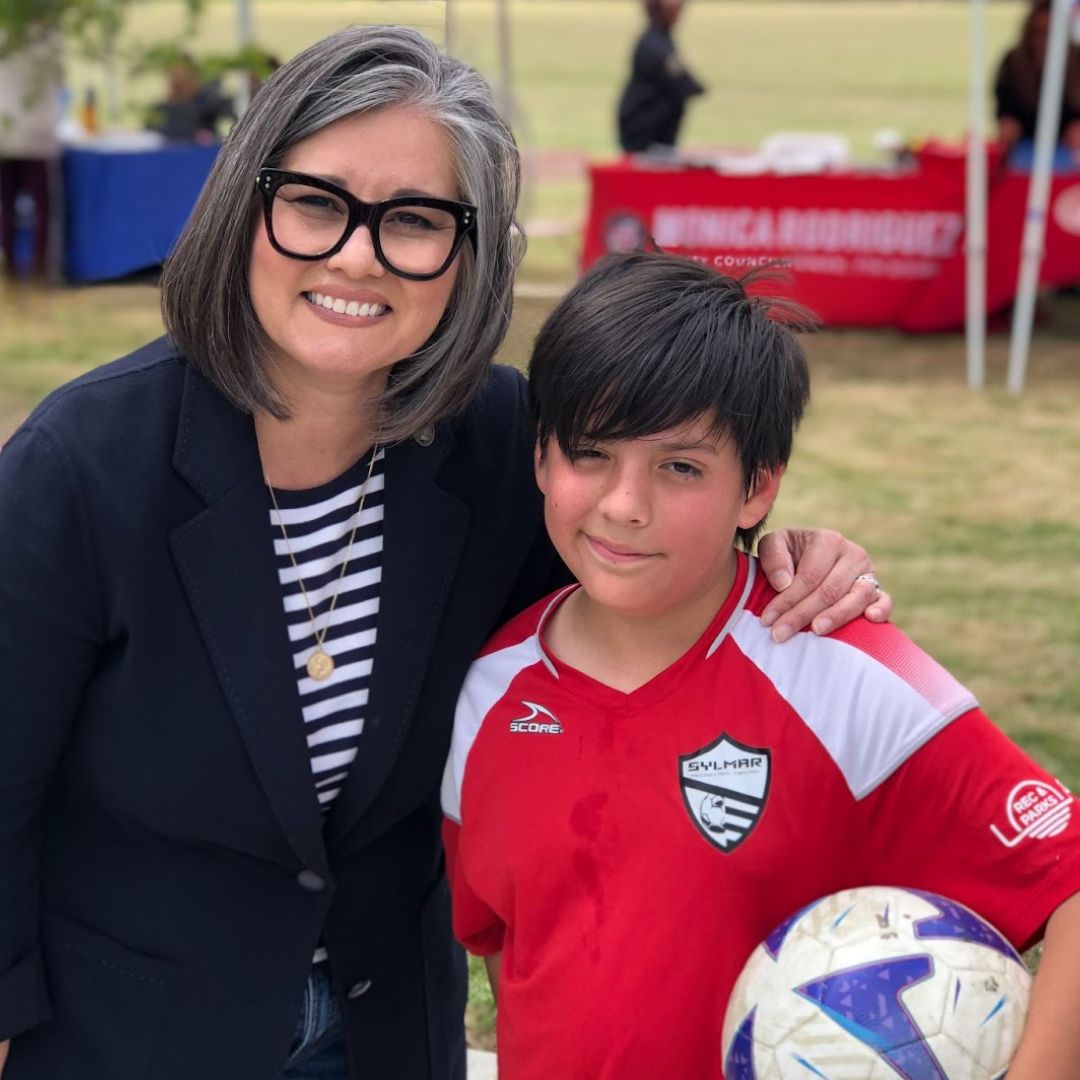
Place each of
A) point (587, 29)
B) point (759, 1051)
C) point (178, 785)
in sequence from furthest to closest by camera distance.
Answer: point (587, 29), point (178, 785), point (759, 1051)

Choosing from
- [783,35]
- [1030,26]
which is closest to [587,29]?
[783,35]

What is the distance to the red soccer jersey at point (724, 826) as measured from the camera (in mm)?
1894

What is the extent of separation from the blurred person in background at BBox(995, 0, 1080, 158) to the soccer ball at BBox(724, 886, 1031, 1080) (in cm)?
1016

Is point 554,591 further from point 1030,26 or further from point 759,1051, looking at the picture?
point 1030,26

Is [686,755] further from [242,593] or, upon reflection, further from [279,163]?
[279,163]

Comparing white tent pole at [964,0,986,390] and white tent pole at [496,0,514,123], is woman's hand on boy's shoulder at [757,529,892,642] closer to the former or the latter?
white tent pole at [964,0,986,390]

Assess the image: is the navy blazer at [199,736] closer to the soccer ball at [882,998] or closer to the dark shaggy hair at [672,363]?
the dark shaggy hair at [672,363]

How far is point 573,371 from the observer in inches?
80.7

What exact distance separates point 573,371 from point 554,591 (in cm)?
45

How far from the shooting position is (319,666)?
2.11m

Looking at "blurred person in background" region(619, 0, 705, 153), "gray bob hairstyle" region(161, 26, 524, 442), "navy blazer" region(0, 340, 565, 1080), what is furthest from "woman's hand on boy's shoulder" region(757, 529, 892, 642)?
"blurred person in background" region(619, 0, 705, 153)

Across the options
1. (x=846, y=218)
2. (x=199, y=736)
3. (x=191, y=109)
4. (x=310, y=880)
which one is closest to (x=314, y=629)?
(x=199, y=736)

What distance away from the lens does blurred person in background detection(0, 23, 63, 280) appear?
11.0 metres

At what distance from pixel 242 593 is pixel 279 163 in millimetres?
556
